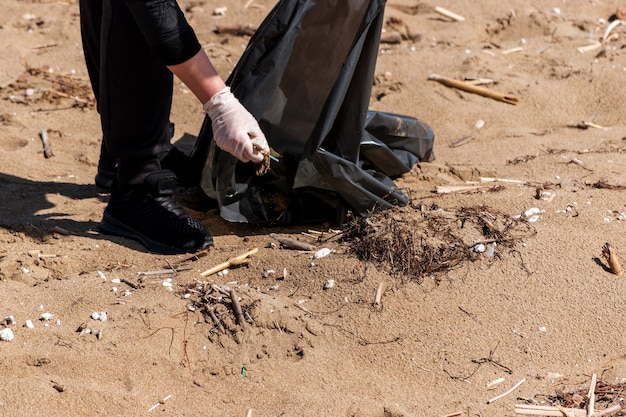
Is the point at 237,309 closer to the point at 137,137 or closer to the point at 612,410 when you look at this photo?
the point at 137,137

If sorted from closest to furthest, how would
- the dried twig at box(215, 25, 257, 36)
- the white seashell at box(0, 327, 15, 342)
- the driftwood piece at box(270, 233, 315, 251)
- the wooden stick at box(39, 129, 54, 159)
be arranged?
the white seashell at box(0, 327, 15, 342) < the driftwood piece at box(270, 233, 315, 251) < the wooden stick at box(39, 129, 54, 159) < the dried twig at box(215, 25, 257, 36)

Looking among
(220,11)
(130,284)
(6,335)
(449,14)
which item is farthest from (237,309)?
(449,14)

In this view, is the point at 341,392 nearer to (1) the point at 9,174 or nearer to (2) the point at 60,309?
(2) the point at 60,309

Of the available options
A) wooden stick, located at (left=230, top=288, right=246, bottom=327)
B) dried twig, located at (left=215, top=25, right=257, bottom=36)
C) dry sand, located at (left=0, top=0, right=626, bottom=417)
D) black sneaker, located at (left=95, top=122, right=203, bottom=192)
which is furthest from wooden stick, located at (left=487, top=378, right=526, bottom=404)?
dried twig, located at (left=215, top=25, right=257, bottom=36)

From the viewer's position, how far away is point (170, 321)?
235 cm

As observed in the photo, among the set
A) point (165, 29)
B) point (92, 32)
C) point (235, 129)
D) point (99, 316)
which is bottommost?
point (99, 316)

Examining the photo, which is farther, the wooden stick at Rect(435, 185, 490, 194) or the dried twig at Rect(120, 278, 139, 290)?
the wooden stick at Rect(435, 185, 490, 194)

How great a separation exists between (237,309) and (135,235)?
2.14ft

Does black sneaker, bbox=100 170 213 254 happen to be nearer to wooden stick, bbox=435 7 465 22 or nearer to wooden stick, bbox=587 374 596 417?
wooden stick, bbox=587 374 596 417

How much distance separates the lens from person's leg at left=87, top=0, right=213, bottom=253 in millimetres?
2529

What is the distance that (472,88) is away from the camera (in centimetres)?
437

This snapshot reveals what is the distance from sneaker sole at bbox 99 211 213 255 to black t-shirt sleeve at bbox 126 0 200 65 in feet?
2.32

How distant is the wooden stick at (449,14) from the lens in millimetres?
5184

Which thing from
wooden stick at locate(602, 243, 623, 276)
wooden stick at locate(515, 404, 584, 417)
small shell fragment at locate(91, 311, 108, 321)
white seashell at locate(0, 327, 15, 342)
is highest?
white seashell at locate(0, 327, 15, 342)
